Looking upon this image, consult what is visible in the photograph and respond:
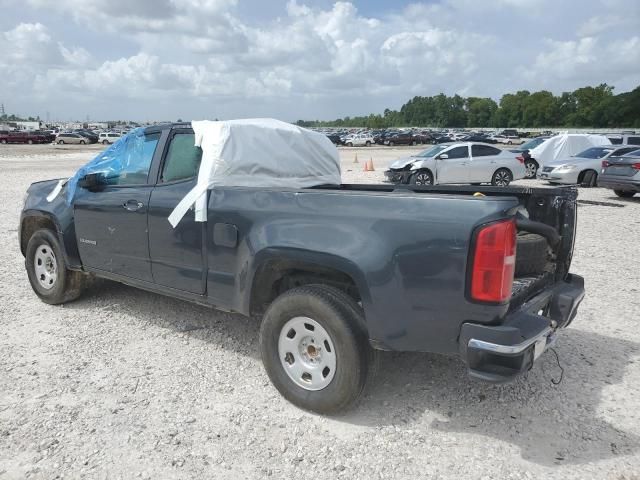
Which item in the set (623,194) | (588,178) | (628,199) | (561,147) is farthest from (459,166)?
(561,147)

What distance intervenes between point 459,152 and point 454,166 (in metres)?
0.56

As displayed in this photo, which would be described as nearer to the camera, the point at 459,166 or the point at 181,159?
the point at 181,159

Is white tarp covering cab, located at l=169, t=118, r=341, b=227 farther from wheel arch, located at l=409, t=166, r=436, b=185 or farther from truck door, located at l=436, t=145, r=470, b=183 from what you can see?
truck door, located at l=436, t=145, r=470, b=183

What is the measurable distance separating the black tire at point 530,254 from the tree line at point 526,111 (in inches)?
3561

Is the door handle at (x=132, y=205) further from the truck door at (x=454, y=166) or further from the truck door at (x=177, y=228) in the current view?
the truck door at (x=454, y=166)

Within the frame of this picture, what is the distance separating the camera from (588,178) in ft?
57.9

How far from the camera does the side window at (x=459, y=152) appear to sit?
1769 centimetres

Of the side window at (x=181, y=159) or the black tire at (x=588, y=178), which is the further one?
the black tire at (x=588, y=178)

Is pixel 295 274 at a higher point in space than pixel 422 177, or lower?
higher

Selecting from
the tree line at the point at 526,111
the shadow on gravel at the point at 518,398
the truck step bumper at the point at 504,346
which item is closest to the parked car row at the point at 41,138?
the tree line at the point at 526,111

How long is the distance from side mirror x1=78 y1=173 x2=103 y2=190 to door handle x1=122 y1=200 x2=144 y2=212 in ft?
1.41

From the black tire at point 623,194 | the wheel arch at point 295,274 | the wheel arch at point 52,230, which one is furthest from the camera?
the black tire at point 623,194

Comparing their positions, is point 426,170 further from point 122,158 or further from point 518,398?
point 518,398

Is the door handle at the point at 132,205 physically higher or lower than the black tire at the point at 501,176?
higher
